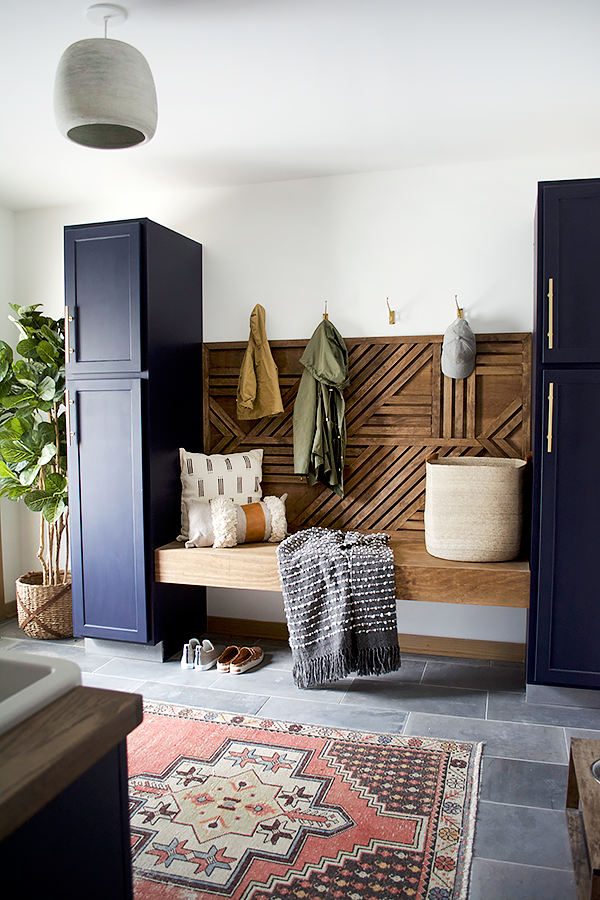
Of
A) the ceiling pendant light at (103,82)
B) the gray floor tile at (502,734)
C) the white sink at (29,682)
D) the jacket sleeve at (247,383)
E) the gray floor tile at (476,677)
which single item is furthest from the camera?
the jacket sleeve at (247,383)

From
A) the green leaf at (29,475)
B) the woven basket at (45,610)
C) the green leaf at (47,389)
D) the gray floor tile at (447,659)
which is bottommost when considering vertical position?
the gray floor tile at (447,659)

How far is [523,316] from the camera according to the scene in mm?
3639

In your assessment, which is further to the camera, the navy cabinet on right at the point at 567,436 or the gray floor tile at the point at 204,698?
the gray floor tile at the point at 204,698

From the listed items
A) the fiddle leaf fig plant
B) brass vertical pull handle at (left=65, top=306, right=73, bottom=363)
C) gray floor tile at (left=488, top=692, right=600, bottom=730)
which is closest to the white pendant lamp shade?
brass vertical pull handle at (left=65, top=306, right=73, bottom=363)

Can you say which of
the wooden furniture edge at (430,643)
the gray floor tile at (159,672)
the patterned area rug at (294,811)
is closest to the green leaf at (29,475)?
the gray floor tile at (159,672)

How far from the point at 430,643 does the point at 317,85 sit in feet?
9.42

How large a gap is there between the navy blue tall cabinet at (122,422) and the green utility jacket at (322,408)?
2.37ft

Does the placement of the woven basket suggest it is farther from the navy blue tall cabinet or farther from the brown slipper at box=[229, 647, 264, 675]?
the brown slipper at box=[229, 647, 264, 675]

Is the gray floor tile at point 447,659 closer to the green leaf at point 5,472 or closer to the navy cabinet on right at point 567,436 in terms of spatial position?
the navy cabinet on right at point 567,436

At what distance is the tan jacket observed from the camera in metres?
3.92

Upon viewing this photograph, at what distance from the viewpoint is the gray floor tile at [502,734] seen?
269 cm

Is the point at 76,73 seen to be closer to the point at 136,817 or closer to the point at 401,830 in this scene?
the point at 136,817

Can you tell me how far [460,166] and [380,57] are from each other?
1236mm

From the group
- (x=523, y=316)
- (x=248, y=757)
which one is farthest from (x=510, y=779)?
(x=523, y=316)
